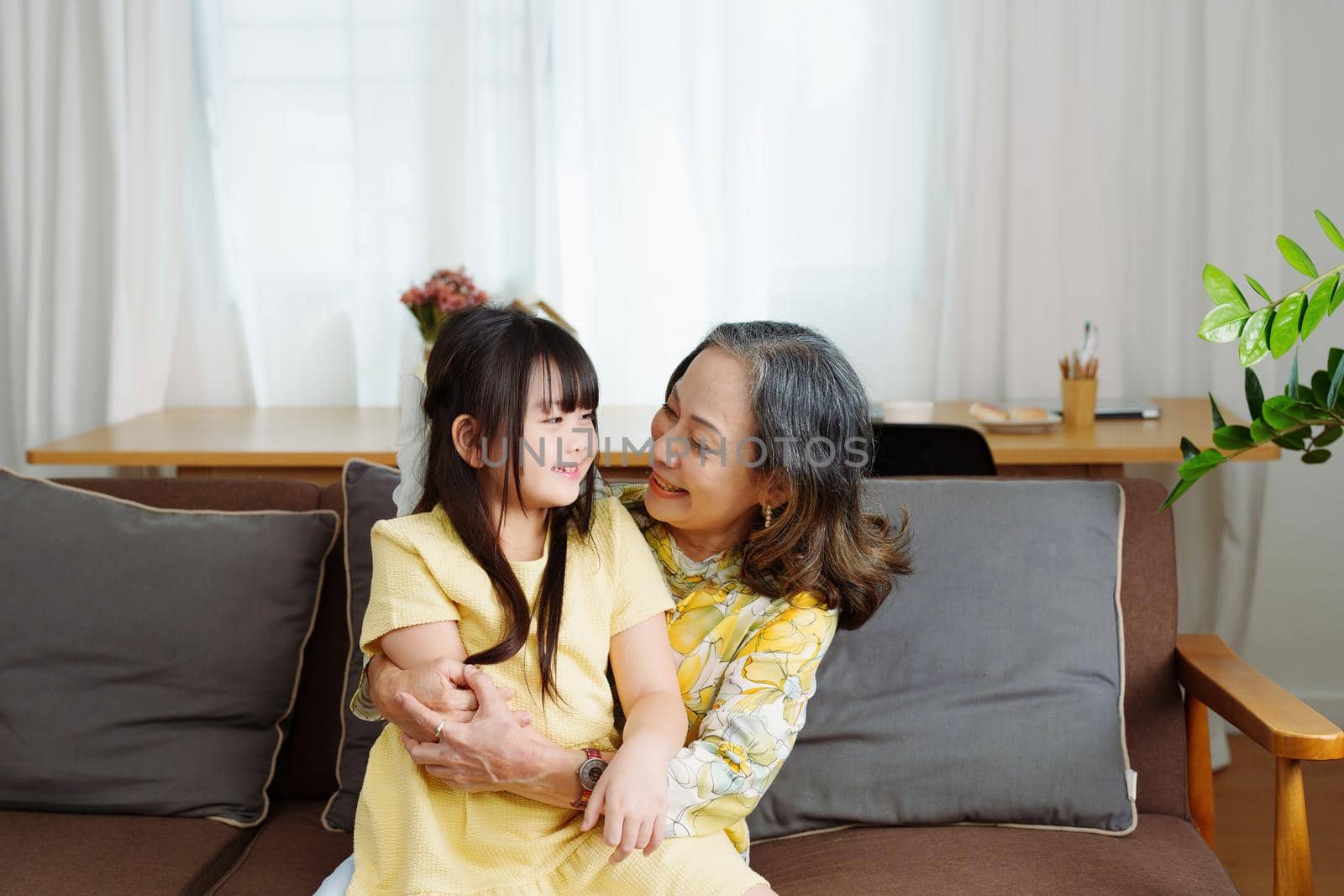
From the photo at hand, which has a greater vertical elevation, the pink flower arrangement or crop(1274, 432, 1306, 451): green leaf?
the pink flower arrangement

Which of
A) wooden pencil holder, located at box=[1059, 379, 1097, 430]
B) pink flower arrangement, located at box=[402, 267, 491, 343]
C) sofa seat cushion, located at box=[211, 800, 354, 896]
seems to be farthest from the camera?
pink flower arrangement, located at box=[402, 267, 491, 343]

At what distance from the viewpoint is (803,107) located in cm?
290

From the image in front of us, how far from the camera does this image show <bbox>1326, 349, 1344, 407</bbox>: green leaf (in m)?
1.33

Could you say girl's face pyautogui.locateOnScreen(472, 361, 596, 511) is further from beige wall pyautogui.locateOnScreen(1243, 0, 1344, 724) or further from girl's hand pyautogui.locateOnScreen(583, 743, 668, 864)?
beige wall pyautogui.locateOnScreen(1243, 0, 1344, 724)

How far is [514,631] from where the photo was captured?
1270mm

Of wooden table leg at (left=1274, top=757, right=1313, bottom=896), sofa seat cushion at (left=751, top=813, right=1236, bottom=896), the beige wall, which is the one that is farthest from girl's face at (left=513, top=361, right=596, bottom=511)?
the beige wall

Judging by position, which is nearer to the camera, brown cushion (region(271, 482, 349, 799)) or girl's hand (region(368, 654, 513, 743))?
girl's hand (region(368, 654, 513, 743))

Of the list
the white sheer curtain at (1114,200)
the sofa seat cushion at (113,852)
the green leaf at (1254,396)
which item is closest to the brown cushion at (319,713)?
the sofa seat cushion at (113,852)

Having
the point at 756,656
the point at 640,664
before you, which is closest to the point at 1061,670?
the point at 756,656

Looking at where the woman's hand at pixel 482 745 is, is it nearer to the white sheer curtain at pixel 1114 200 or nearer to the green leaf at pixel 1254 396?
the green leaf at pixel 1254 396

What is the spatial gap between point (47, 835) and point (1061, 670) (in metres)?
1.39

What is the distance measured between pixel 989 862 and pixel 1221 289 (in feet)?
2.49

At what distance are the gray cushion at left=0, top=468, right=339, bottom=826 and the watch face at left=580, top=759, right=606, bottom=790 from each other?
2.17ft

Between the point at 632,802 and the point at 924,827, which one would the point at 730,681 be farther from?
the point at 924,827
